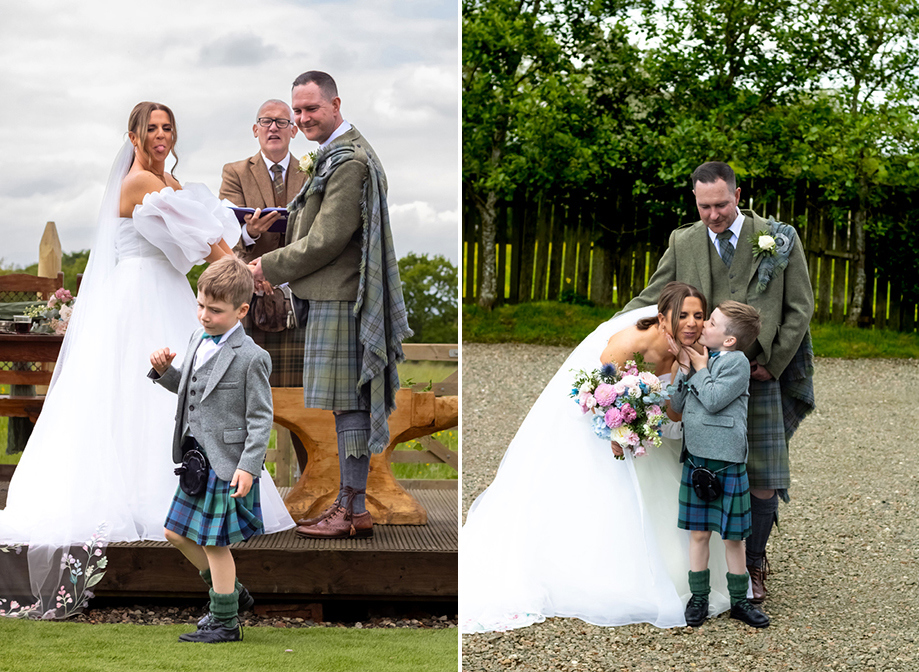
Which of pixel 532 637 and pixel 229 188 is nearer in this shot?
pixel 532 637

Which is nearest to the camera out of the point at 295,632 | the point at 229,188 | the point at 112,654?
the point at 112,654

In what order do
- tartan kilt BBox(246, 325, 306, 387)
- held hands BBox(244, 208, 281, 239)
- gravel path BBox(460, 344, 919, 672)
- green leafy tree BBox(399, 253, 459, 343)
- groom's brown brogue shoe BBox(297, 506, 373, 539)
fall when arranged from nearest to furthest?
gravel path BBox(460, 344, 919, 672), groom's brown brogue shoe BBox(297, 506, 373, 539), held hands BBox(244, 208, 281, 239), tartan kilt BBox(246, 325, 306, 387), green leafy tree BBox(399, 253, 459, 343)

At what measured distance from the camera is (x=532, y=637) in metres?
3.12

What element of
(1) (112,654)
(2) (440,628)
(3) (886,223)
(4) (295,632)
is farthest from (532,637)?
(3) (886,223)

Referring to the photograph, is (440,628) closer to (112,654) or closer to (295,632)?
(295,632)

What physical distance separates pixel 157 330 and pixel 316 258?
59cm

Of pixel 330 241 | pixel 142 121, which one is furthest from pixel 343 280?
pixel 142 121

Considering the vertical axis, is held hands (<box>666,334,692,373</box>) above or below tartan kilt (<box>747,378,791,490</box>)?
above

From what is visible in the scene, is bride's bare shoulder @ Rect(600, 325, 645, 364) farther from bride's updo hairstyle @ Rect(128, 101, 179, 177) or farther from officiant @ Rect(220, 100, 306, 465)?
bride's updo hairstyle @ Rect(128, 101, 179, 177)

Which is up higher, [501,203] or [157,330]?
[501,203]

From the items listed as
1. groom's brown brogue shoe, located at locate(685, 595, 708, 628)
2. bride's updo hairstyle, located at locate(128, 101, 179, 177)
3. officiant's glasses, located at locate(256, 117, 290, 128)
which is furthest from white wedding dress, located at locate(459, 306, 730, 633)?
bride's updo hairstyle, located at locate(128, 101, 179, 177)

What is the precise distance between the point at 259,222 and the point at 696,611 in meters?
2.01

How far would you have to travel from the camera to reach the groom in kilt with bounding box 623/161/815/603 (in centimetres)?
324

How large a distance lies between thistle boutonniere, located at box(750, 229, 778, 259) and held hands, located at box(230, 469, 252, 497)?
5.90 ft
